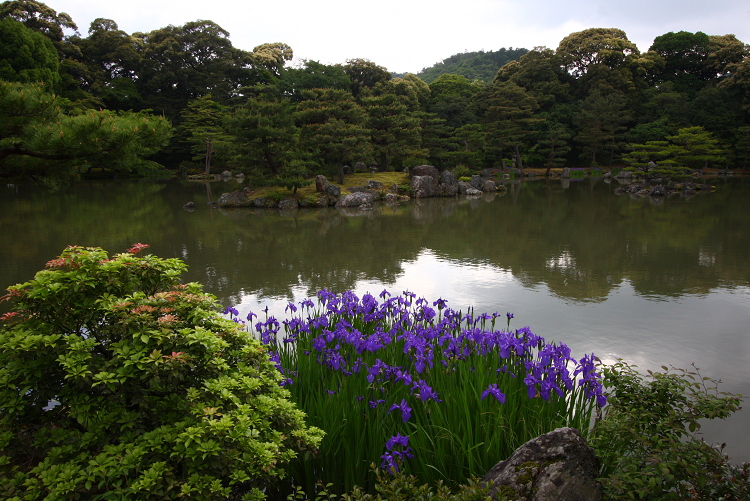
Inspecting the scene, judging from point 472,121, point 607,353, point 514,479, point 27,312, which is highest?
point 472,121

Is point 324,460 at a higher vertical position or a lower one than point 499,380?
lower

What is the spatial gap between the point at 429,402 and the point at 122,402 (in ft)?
4.28

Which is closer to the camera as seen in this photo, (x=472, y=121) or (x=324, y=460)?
(x=324, y=460)

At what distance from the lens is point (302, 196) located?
15344mm

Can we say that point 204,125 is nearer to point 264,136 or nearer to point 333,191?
point 264,136

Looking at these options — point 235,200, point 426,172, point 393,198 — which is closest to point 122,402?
point 235,200

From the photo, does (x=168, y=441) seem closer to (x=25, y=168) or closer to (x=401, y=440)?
(x=401, y=440)

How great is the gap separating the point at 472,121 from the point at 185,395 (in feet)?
105

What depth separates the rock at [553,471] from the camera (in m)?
1.56

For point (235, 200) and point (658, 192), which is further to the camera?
point (658, 192)

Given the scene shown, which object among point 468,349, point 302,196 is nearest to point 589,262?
point 468,349

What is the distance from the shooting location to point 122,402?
152 centimetres

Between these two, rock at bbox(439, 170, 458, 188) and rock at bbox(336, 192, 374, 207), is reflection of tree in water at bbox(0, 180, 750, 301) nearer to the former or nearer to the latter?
rock at bbox(336, 192, 374, 207)

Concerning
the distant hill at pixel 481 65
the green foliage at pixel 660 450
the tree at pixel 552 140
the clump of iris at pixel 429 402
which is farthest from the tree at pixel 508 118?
the distant hill at pixel 481 65
